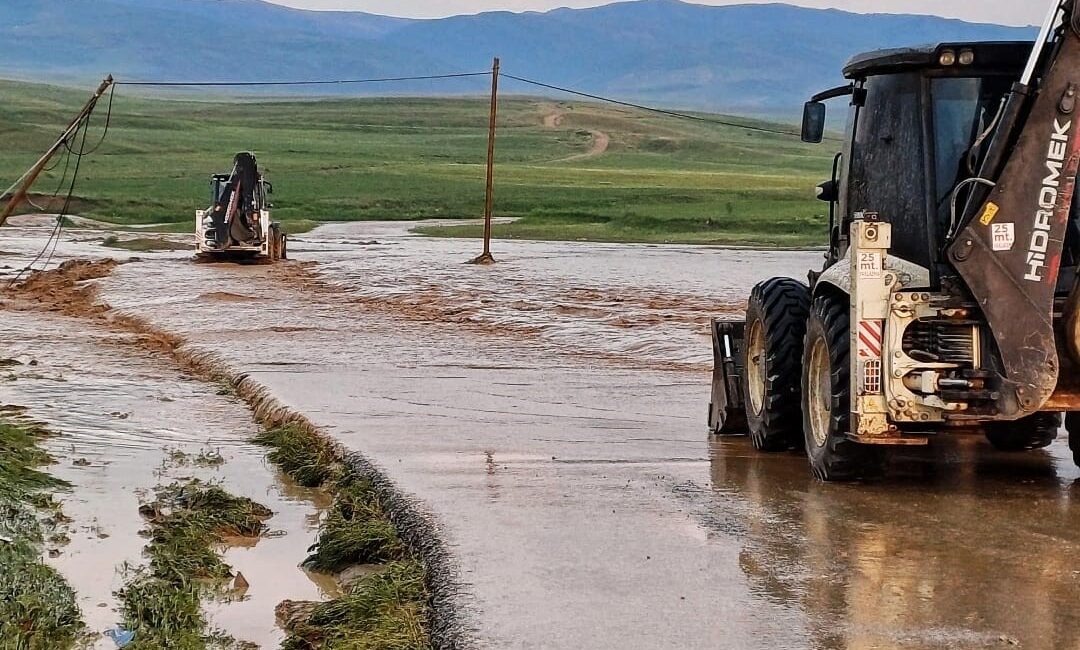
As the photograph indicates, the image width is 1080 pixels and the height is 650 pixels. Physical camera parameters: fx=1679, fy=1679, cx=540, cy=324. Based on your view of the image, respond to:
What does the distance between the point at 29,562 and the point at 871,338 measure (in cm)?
480

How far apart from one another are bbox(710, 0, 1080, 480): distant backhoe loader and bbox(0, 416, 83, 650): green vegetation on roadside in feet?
14.6

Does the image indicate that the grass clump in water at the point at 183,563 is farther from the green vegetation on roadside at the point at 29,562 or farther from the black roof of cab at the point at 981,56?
the black roof of cab at the point at 981,56

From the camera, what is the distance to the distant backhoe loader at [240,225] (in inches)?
1350

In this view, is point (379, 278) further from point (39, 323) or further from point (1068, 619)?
point (1068, 619)

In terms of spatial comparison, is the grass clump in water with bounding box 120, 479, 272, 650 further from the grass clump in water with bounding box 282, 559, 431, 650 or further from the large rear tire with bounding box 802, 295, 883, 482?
the large rear tire with bounding box 802, 295, 883, 482

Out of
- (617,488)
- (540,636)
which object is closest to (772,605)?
(540,636)

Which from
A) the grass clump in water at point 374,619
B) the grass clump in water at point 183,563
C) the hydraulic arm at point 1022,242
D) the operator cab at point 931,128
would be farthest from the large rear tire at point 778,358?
the grass clump in water at point 374,619

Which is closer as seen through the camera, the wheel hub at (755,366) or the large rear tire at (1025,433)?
the large rear tire at (1025,433)

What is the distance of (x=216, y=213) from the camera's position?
34.7 metres

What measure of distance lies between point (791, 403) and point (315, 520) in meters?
3.27

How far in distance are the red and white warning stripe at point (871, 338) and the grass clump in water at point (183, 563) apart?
377cm

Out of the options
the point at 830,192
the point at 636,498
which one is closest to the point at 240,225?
the point at 830,192

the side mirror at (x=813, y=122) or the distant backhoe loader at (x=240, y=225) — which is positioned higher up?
the side mirror at (x=813, y=122)

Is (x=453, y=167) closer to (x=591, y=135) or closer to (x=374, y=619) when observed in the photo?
(x=591, y=135)
